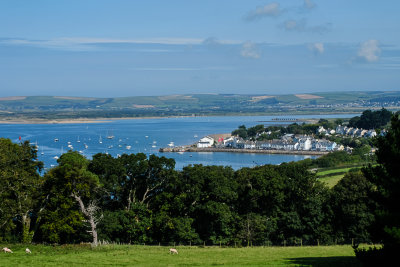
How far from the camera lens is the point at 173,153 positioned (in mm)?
83625

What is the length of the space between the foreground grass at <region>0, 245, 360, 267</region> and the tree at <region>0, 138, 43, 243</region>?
225 cm

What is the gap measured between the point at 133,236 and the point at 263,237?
18.4 feet

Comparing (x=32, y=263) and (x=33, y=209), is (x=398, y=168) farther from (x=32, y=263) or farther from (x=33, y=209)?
(x=33, y=209)

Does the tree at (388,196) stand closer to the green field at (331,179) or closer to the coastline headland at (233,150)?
the green field at (331,179)

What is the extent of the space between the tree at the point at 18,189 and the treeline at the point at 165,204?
41 mm

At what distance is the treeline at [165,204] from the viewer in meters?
20.1

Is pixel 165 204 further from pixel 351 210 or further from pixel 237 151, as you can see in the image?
pixel 237 151

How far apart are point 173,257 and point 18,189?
8.19 metres

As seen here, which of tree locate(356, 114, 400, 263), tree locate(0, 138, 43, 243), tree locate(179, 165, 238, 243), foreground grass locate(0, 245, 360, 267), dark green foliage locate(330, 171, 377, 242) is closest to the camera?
tree locate(356, 114, 400, 263)

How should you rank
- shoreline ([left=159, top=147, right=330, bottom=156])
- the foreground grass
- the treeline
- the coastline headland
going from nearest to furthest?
the foreground grass
the treeline
shoreline ([left=159, top=147, right=330, bottom=156])
the coastline headland

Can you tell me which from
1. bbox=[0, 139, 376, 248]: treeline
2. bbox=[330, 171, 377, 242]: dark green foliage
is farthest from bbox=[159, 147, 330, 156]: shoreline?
bbox=[330, 171, 377, 242]: dark green foliage

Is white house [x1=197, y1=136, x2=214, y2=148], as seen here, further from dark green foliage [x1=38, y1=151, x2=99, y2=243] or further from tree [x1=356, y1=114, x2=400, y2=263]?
tree [x1=356, y1=114, x2=400, y2=263]

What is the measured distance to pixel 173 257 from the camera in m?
15.1

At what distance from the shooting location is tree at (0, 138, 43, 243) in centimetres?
1922
